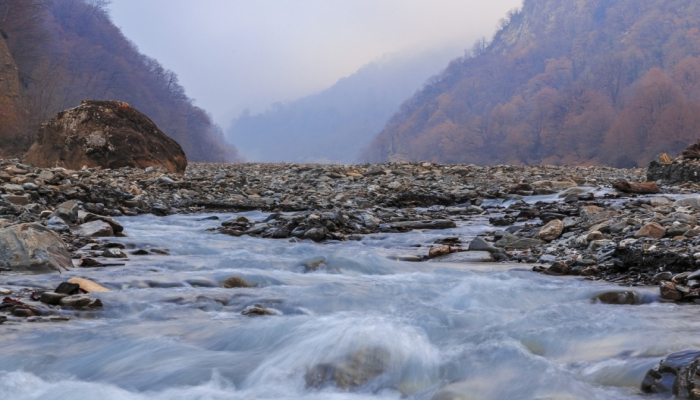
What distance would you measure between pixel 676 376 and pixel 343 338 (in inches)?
69.3

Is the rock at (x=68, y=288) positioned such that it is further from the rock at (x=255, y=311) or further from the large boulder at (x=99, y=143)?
the large boulder at (x=99, y=143)

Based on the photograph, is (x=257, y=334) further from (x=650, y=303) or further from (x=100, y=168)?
(x=100, y=168)

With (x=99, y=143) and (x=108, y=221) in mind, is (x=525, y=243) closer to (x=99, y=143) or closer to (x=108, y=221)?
(x=108, y=221)

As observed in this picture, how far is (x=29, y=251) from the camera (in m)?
4.67

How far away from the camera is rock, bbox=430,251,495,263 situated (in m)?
5.89

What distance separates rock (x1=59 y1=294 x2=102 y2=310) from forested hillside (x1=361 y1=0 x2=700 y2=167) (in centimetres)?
5491

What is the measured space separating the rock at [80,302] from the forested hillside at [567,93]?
54908 mm

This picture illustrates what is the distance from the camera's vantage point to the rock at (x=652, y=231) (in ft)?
17.9

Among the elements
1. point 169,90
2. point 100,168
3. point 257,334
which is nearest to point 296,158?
point 169,90

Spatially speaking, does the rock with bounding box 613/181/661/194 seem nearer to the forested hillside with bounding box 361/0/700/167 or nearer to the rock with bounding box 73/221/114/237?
A: the rock with bounding box 73/221/114/237

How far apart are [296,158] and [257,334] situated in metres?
170

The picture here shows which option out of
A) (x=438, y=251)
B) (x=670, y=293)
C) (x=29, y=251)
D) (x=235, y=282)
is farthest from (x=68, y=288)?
(x=670, y=293)

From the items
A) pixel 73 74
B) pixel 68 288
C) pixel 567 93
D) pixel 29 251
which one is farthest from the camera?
pixel 567 93

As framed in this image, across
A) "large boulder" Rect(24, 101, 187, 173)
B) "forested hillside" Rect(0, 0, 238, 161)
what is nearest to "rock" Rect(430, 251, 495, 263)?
"large boulder" Rect(24, 101, 187, 173)
